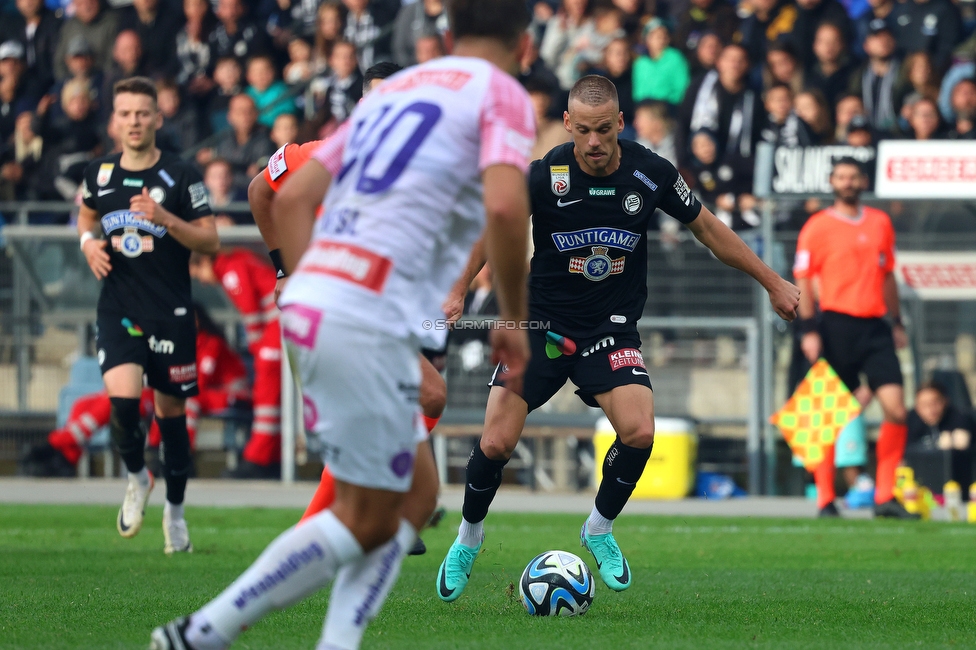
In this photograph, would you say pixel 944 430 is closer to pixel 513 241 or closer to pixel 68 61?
pixel 513 241

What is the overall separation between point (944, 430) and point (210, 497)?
6.85 meters

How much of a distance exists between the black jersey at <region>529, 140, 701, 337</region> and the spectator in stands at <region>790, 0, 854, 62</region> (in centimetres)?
988

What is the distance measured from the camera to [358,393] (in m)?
3.89

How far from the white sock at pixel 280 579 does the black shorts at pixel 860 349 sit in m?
8.64

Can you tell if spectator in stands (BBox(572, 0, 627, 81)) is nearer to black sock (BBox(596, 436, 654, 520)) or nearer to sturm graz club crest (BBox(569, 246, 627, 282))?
sturm graz club crest (BBox(569, 246, 627, 282))

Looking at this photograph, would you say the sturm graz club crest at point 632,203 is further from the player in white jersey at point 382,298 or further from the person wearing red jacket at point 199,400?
the person wearing red jacket at point 199,400

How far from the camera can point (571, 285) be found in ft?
→ 22.9

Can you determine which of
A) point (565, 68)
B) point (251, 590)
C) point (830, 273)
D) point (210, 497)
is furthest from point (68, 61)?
point (251, 590)

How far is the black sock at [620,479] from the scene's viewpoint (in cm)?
670

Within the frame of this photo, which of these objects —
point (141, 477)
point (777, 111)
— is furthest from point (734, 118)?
point (141, 477)

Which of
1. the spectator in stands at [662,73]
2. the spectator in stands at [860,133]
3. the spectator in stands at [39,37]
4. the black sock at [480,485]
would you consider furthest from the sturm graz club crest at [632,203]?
the spectator in stands at [39,37]

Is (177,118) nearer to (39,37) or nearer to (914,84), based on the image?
(39,37)

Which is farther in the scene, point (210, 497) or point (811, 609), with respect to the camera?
point (210, 497)

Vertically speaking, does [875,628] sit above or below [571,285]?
below
